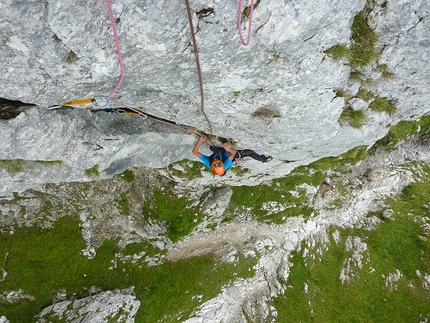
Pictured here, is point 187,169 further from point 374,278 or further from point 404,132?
point 404,132

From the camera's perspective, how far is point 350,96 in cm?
774

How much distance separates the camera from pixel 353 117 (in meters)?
8.42

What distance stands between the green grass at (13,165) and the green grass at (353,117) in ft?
33.8

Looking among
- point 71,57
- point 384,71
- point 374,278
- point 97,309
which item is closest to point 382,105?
point 384,71

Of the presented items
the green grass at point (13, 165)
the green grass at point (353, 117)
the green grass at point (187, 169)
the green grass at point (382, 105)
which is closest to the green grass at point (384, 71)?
the green grass at point (382, 105)

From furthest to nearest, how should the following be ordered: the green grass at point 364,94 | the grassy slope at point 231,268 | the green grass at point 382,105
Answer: the grassy slope at point 231,268, the green grass at point 382,105, the green grass at point 364,94

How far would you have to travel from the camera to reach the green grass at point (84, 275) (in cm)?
1192

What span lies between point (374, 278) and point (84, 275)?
15.0 meters

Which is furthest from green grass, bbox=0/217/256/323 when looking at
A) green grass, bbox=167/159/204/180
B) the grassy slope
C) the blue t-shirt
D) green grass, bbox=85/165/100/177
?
the blue t-shirt

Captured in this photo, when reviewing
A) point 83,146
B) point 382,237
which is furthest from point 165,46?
point 382,237

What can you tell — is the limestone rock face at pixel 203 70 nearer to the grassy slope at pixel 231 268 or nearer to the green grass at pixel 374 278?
the grassy slope at pixel 231 268

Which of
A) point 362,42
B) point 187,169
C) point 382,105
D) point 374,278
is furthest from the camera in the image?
point 374,278

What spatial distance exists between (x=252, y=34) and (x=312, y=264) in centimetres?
1353

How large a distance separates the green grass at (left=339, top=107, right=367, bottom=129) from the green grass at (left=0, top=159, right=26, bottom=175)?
10300 millimetres
